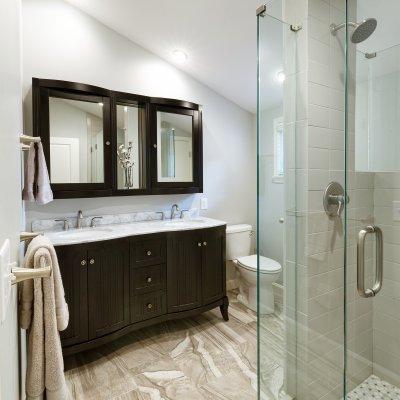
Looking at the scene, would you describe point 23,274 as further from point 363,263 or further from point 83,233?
point 83,233

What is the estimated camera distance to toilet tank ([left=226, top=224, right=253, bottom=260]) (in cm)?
286

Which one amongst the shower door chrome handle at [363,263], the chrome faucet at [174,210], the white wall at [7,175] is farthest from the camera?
the chrome faucet at [174,210]

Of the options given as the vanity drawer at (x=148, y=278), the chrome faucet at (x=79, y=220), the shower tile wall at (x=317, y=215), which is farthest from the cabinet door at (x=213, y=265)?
the chrome faucet at (x=79, y=220)

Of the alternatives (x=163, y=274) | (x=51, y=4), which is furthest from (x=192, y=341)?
(x=51, y=4)

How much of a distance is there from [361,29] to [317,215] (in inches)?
39.8

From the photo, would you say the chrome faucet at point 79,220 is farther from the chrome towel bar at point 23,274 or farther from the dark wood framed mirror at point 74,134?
the chrome towel bar at point 23,274

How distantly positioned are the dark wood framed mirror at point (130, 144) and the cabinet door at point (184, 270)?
0.59m

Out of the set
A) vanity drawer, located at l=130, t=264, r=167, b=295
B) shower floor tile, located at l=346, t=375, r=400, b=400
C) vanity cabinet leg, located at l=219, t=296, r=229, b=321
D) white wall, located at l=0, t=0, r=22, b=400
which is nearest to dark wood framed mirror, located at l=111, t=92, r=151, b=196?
vanity drawer, located at l=130, t=264, r=167, b=295

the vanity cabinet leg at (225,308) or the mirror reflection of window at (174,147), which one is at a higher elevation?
the mirror reflection of window at (174,147)

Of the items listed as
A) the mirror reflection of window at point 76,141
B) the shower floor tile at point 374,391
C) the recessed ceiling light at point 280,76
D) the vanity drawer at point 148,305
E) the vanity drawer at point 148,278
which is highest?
the recessed ceiling light at point 280,76

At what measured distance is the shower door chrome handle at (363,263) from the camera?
1.39 m

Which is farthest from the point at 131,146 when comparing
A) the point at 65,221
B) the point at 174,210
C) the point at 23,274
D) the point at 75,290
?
the point at 23,274

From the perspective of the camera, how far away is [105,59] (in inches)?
93.8

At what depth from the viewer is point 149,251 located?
6.94ft
